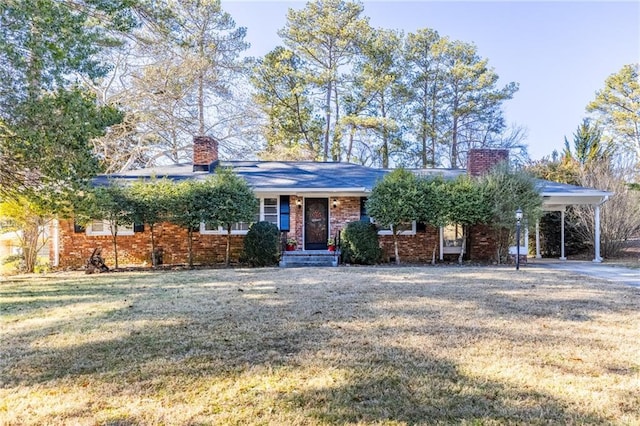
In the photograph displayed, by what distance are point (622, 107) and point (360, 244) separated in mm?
21641

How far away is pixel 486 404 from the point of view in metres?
2.59

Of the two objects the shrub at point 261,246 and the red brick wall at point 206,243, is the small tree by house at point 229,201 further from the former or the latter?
the red brick wall at point 206,243

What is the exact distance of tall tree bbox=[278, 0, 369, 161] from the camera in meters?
22.8

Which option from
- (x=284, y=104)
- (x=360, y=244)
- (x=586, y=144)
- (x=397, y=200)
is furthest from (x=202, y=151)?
(x=586, y=144)

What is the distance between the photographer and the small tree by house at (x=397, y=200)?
1168cm

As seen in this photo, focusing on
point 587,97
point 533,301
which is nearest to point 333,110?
point 587,97

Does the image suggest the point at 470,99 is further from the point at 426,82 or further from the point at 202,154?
the point at 202,154

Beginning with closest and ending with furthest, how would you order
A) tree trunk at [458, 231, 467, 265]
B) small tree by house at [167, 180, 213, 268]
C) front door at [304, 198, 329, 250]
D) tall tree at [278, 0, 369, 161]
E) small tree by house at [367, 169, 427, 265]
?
1. small tree by house at [167, 180, 213, 268]
2. small tree by house at [367, 169, 427, 265]
3. tree trunk at [458, 231, 467, 265]
4. front door at [304, 198, 329, 250]
5. tall tree at [278, 0, 369, 161]

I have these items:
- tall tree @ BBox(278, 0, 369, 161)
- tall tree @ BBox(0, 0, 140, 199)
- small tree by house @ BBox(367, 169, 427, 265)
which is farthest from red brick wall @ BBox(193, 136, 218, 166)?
tall tree @ BBox(278, 0, 369, 161)

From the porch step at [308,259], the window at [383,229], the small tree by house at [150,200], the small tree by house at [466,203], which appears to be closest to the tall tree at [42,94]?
the small tree by house at [150,200]

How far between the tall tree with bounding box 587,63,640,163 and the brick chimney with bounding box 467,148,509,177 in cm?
1477

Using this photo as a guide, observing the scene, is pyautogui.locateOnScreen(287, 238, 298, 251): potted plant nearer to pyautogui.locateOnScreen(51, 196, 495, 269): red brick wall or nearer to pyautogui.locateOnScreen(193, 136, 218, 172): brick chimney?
pyautogui.locateOnScreen(51, 196, 495, 269): red brick wall

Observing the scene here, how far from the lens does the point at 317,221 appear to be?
1379 centimetres

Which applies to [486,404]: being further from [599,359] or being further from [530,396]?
[599,359]
